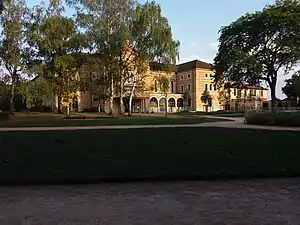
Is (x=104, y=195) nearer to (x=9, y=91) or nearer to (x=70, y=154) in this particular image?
(x=70, y=154)

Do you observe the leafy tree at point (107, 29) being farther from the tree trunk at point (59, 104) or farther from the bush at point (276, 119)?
the bush at point (276, 119)

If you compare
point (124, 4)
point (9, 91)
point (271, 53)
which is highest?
point (124, 4)

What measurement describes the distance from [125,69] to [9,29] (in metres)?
12.9

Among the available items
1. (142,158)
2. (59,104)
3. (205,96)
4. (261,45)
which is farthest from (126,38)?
(205,96)

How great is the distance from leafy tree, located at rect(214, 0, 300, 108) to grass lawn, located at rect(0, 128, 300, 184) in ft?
92.9

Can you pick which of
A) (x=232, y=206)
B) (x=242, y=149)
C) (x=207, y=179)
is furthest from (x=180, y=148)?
(x=232, y=206)

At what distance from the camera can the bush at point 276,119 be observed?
25391 mm

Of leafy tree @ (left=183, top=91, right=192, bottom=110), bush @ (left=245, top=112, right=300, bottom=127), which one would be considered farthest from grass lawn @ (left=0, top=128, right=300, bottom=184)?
leafy tree @ (left=183, top=91, right=192, bottom=110)

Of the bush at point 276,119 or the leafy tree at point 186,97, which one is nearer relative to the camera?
the bush at point 276,119

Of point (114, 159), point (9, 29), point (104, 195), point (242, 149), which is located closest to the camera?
point (104, 195)

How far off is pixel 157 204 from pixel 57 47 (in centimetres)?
3857

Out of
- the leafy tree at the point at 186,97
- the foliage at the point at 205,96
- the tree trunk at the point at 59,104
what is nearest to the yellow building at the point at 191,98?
the leafy tree at the point at 186,97

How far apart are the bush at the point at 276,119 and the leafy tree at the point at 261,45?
11752 mm

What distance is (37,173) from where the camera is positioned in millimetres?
8516
